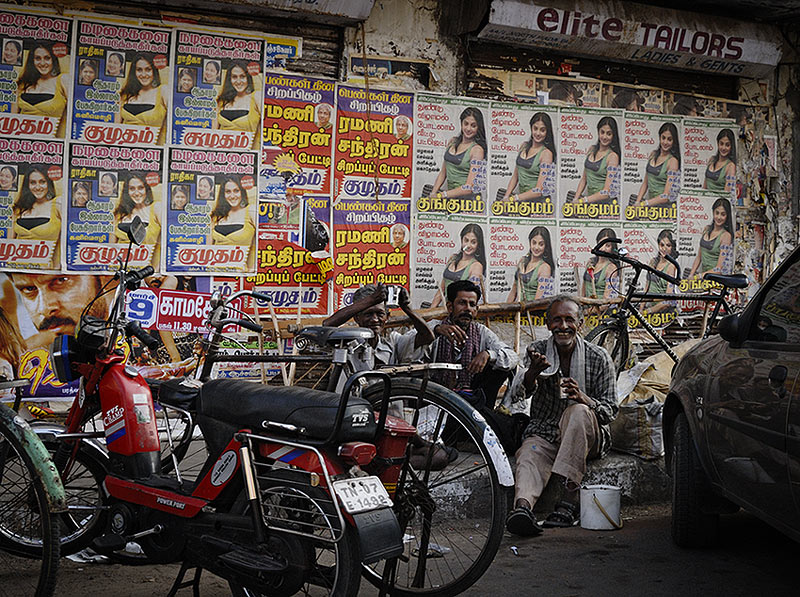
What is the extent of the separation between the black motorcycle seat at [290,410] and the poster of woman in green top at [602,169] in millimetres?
4918

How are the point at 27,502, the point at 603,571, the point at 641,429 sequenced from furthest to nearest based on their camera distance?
the point at 641,429 → the point at 603,571 → the point at 27,502

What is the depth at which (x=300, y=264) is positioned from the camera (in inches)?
263

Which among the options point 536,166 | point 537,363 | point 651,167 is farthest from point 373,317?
point 651,167

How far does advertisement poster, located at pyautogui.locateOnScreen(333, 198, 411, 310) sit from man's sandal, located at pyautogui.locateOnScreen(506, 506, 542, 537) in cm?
276

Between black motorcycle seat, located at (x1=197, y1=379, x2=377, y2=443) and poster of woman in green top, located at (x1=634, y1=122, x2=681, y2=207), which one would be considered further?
poster of woman in green top, located at (x1=634, y1=122, x2=681, y2=207)

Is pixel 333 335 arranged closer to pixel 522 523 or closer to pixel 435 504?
pixel 435 504

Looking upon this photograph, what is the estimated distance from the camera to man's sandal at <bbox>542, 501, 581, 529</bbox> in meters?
4.72

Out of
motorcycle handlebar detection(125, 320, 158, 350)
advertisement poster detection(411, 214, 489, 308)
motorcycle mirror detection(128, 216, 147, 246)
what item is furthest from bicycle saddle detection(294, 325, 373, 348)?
advertisement poster detection(411, 214, 489, 308)

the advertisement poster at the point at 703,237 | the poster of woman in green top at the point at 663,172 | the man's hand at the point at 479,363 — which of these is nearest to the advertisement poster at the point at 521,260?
the poster of woman in green top at the point at 663,172

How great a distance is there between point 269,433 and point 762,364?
1960 mm

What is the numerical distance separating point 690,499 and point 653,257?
13.1 feet

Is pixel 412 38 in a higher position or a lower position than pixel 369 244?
higher

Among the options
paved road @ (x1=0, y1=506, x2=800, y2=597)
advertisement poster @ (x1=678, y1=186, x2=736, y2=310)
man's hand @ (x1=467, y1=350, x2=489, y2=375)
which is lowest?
paved road @ (x1=0, y1=506, x2=800, y2=597)

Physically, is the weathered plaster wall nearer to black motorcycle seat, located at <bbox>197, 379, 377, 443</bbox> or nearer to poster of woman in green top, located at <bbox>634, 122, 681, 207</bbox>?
poster of woman in green top, located at <bbox>634, 122, 681, 207</bbox>
